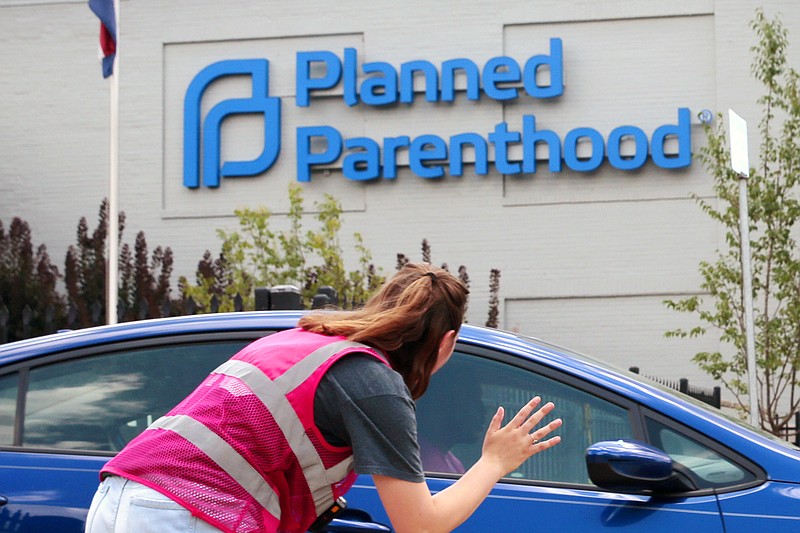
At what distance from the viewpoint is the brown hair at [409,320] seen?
2346 mm

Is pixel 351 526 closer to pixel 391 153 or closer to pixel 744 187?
pixel 744 187

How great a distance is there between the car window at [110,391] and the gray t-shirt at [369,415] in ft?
4.07

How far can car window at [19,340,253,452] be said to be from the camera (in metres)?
3.38

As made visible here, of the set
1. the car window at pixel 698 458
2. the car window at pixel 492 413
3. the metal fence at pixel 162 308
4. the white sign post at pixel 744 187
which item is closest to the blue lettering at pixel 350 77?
the metal fence at pixel 162 308

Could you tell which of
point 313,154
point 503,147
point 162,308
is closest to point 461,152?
point 503,147

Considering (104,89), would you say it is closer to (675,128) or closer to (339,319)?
(675,128)

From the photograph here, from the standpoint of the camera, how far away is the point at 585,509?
122 inches

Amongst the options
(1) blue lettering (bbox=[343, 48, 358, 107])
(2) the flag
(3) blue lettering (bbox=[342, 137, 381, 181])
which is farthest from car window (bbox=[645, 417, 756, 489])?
(1) blue lettering (bbox=[343, 48, 358, 107])

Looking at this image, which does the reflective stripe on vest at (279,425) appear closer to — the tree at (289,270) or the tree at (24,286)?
the tree at (289,270)

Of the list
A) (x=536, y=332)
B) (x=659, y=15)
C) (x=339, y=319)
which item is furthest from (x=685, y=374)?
(x=339, y=319)

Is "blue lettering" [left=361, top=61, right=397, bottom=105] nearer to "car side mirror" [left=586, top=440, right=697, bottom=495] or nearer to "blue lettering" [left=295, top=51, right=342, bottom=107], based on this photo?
"blue lettering" [left=295, top=51, right=342, bottom=107]

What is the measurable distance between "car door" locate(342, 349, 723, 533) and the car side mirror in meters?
0.08

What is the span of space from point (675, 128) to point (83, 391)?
15.5 meters

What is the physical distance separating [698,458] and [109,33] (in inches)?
379
